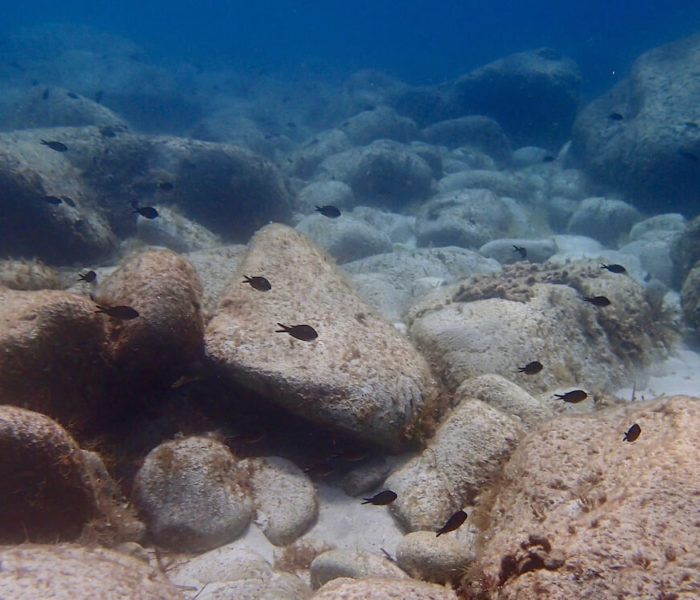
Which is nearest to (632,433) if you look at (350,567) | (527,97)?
(350,567)

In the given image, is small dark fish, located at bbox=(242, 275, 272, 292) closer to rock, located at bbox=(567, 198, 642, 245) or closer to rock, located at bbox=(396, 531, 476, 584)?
rock, located at bbox=(396, 531, 476, 584)

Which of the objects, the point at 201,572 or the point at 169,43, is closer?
the point at 201,572

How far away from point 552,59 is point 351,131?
1462 cm

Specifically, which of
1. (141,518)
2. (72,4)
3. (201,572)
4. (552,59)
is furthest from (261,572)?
(72,4)

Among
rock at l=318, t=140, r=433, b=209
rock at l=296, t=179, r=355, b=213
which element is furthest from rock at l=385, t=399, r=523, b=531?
rock at l=318, t=140, r=433, b=209

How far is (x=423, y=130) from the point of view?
89.7 feet

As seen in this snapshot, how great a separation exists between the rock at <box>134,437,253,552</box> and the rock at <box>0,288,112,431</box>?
2.90 ft

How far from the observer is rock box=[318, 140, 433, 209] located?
1870 cm

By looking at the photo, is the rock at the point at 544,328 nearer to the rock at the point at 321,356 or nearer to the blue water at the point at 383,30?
the rock at the point at 321,356

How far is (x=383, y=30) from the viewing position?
251 feet

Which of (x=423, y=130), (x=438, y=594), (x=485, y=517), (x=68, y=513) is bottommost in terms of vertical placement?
(x=68, y=513)

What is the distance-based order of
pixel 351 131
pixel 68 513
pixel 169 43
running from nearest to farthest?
pixel 68 513 → pixel 351 131 → pixel 169 43

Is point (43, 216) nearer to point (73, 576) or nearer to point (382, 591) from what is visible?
point (73, 576)

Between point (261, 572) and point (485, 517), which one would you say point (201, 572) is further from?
point (485, 517)
